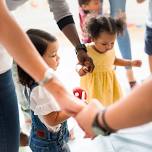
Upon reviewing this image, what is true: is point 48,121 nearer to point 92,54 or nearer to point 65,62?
point 92,54

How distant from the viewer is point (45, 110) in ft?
3.52

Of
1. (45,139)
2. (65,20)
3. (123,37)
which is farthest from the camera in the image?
(123,37)

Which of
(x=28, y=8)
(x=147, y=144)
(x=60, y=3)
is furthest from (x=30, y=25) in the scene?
(x=147, y=144)

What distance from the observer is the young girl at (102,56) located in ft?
5.23

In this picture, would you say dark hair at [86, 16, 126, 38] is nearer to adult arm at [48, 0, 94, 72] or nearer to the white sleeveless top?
adult arm at [48, 0, 94, 72]

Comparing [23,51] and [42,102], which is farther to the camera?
[42,102]

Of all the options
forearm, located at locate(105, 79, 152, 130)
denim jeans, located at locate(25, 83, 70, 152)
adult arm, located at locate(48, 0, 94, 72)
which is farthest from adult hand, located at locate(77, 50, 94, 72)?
forearm, located at locate(105, 79, 152, 130)

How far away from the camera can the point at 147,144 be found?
137 centimetres

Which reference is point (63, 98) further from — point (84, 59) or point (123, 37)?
point (123, 37)

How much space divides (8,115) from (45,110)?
12 centimetres

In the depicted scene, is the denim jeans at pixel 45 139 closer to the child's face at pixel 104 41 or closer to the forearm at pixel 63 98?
the forearm at pixel 63 98

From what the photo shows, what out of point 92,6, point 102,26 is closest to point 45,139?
point 102,26

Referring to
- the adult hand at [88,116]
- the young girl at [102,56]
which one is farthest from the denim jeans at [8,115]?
the young girl at [102,56]

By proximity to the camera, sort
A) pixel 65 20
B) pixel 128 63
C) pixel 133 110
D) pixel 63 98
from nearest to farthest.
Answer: pixel 133 110 → pixel 63 98 → pixel 65 20 → pixel 128 63
